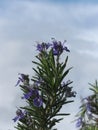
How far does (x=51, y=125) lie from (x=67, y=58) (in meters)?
1.52

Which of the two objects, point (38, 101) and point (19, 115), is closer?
point (38, 101)

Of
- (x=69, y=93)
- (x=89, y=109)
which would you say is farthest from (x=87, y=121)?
(x=69, y=93)

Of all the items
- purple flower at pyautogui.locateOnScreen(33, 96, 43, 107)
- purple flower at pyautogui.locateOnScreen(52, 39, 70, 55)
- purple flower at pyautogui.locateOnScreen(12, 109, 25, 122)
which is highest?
purple flower at pyautogui.locateOnScreen(52, 39, 70, 55)

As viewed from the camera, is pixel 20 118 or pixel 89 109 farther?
pixel 89 109

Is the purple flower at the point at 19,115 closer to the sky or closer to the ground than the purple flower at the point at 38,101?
closer to the ground

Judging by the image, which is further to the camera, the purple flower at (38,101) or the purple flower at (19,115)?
the purple flower at (19,115)

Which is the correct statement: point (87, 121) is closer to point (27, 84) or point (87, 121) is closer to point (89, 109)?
point (89, 109)

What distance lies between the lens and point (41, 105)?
1215 centimetres

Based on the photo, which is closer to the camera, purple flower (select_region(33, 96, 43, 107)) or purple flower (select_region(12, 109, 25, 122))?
purple flower (select_region(33, 96, 43, 107))

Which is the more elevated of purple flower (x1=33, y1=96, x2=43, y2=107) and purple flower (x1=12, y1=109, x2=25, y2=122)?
purple flower (x1=33, y1=96, x2=43, y2=107)

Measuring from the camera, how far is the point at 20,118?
484 inches

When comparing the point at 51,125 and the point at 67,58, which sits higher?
the point at 67,58

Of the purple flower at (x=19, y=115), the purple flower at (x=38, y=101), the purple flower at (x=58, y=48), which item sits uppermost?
the purple flower at (x=58, y=48)

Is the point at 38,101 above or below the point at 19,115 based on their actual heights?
above
